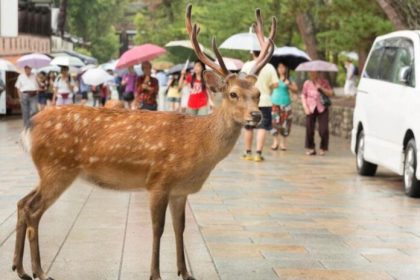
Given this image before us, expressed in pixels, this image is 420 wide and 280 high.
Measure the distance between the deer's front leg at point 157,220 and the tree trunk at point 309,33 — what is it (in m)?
22.6

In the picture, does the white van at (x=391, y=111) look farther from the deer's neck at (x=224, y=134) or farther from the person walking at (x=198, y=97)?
the deer's neck at (x=224, y=134)

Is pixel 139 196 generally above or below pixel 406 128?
below

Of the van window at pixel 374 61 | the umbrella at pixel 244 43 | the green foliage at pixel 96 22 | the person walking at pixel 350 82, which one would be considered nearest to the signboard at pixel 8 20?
the van window at pixel 374 61

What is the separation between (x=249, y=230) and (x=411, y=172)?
132 inches

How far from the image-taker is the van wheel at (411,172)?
11430 mm

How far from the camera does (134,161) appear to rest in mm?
6516

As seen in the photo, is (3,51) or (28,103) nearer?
(28,103)

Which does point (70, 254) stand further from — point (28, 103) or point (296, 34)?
point (296, 34)

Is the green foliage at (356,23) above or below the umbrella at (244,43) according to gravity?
above

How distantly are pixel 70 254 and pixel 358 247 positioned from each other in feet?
7.80

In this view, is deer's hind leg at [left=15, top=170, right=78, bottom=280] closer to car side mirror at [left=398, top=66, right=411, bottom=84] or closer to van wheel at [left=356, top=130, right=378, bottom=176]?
car side mirror at [left=398, top=66, right=411, bottom=84]

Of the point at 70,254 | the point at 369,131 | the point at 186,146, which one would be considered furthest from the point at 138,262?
the point at 369,131

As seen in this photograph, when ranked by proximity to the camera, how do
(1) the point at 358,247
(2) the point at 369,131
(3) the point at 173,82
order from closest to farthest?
(1) the point at 358,247, (2) the point at 369,131, (3) the point at 173,82

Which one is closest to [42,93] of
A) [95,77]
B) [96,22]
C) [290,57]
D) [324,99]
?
[95,77]
